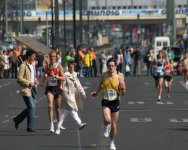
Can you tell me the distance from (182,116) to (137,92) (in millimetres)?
12382

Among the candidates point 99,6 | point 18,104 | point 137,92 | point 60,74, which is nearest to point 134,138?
point 60,74

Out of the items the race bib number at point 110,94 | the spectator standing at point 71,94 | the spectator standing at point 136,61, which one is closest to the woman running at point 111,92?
the race bib number at point 110,94

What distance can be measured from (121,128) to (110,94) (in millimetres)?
4805

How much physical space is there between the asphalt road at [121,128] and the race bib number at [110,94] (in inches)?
35.8

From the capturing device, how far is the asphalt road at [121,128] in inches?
714

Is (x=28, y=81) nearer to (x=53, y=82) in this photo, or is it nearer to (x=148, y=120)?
(x=53, y=82)

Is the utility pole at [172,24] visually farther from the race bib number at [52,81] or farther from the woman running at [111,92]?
the woman running at [111,92]

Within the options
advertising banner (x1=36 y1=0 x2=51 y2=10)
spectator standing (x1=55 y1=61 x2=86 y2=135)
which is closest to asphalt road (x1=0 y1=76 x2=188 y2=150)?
spectator standing (x1=55 y1=61 x2=86 y2=135)

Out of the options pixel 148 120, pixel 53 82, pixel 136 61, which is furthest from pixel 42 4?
pixel 53 82

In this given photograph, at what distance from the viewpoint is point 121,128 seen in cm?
2192

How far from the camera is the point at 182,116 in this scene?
25.6m

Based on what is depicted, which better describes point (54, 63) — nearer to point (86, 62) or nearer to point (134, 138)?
point (134, 138)

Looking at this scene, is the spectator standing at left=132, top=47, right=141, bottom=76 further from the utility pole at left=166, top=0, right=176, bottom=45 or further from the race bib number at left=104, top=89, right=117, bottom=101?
the utility pole at left=166, top=0, right=176, bottom=45

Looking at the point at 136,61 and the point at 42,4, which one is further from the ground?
the point at 42,4
